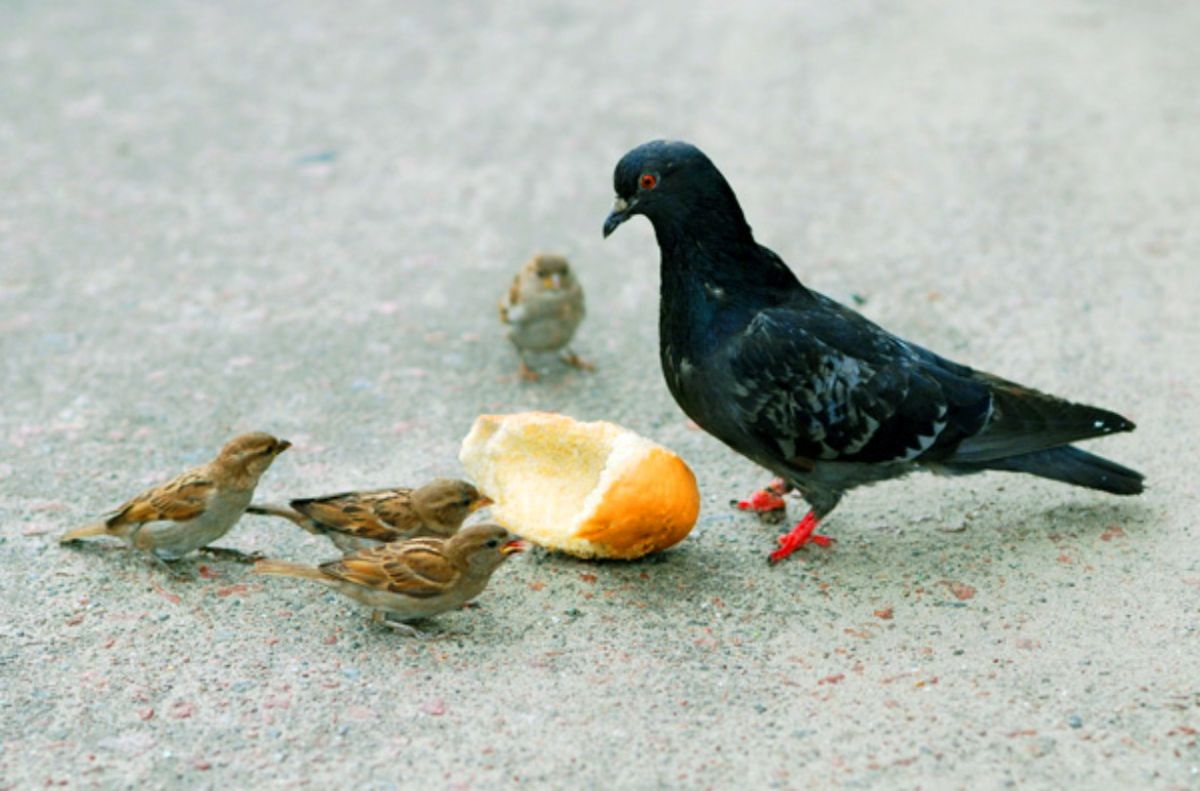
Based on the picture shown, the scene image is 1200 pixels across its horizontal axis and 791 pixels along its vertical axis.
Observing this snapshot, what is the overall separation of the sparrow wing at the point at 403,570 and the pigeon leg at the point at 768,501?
57.7 inches

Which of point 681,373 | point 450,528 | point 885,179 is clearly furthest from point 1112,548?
point 885,179

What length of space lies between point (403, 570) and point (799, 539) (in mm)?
1517

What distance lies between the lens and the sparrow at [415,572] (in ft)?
15.6

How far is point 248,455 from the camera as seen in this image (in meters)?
5.17

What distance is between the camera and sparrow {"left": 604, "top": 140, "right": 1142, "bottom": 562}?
209 inches

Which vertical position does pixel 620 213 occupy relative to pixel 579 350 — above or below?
above

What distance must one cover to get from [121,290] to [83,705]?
387 cm

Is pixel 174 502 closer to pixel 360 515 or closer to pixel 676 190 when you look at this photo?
pixel 360 515

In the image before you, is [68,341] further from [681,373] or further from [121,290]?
[681,373]

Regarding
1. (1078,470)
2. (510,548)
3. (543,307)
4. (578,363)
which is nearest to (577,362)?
(578,363)

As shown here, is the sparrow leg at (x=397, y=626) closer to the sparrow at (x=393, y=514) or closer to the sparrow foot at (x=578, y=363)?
the sparrow at (x=393, y=514)

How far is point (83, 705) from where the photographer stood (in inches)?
176

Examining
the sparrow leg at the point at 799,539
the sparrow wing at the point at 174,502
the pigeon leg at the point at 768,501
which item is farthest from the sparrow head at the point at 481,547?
the pigeon leg at the point at 768,501

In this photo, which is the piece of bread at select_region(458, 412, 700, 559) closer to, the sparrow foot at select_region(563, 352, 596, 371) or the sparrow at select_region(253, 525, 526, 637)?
the sparrow at select_region(253, 525, 526, 637)
